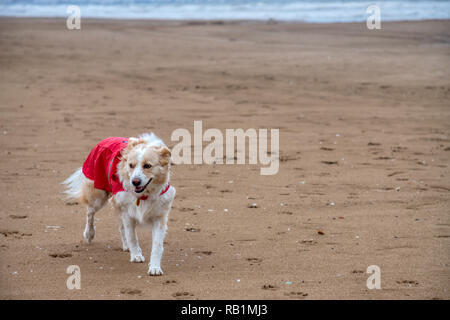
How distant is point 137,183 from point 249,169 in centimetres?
414

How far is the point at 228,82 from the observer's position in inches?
675

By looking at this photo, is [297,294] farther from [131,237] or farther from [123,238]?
[123,238]

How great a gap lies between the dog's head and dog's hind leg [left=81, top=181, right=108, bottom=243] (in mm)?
662

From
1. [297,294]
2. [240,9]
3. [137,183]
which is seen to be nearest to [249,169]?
[137,183]

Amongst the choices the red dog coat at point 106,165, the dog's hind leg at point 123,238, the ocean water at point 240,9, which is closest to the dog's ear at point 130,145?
the red dog coat at point 106,165

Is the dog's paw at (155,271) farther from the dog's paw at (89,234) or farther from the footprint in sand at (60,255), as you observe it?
the dog's paw at (89,234)

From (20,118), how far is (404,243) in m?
8.65

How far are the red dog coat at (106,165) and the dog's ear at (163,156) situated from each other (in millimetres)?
467

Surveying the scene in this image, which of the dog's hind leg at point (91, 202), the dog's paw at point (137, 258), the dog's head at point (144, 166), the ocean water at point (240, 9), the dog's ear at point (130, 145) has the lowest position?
the dog's paw at point (137, 258)

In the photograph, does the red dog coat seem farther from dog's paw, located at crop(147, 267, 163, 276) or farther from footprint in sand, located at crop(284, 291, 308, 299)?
footprint in sand, located at crop(284, 291, 308, 299)

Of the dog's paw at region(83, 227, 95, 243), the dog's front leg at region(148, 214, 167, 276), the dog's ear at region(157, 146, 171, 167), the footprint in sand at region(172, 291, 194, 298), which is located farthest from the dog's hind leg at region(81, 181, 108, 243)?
the footprint in sand at region(172, 291, 194, 298)

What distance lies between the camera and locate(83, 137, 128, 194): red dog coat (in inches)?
230

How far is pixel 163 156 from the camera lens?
5.64 metres

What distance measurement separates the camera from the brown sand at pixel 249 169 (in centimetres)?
551
